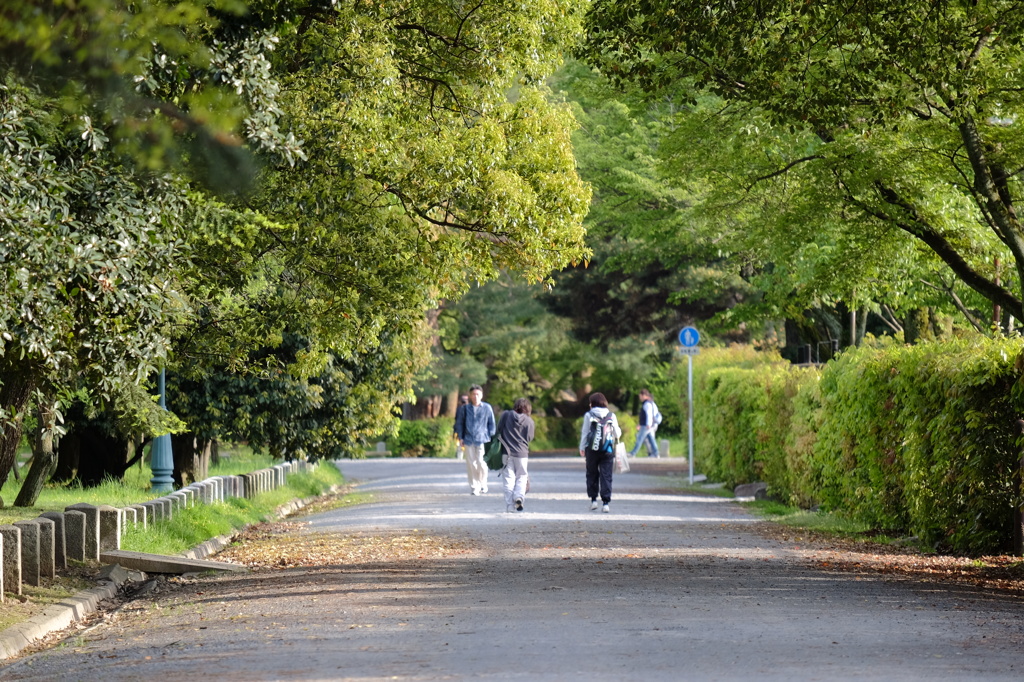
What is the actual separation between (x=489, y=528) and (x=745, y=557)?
431 cm

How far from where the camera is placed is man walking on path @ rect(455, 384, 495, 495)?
942 inches

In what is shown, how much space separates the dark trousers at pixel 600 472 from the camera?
19.6 m

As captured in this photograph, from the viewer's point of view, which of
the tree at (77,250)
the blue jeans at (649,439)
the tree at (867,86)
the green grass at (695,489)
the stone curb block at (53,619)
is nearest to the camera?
the tree at (77,250)

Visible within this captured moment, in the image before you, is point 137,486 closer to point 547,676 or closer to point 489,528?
point 489,528

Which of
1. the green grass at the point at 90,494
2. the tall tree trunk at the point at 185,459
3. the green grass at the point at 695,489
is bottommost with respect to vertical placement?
the green grass at the point at 695,489

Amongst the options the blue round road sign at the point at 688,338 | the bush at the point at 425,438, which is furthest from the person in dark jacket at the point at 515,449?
the bush at the point at 425,438

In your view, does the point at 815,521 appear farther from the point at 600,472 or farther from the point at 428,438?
the point at 428,438

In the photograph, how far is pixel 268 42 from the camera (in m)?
9.41

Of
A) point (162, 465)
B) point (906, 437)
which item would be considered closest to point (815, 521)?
point (906, 437)

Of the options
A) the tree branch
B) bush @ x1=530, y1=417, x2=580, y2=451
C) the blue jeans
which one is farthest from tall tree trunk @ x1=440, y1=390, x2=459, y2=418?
the tree branch

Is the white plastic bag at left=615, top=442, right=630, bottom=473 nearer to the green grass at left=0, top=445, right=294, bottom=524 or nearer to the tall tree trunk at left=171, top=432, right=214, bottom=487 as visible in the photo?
the green grass at left=0, top=445, right=294, bottom=524

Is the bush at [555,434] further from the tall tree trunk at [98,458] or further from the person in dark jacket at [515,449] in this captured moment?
the person in dark jacket at [515,449]

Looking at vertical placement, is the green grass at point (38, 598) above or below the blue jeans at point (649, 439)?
below

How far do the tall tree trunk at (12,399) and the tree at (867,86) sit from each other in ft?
18.9
